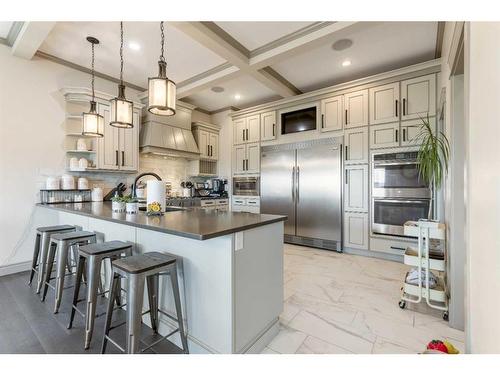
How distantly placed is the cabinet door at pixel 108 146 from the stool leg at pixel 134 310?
2826mm

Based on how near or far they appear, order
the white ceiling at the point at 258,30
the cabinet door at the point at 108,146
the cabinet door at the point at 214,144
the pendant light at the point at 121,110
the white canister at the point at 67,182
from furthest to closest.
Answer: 1. the cabinet door at the point at 214,144
2. the cabinet door at the point at 108,146
3. the white canister at the point at 67,182
4. the white ceiling at the point at 258,30
5. the pendant light at the point at 121,110

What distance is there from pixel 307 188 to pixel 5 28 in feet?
14.9

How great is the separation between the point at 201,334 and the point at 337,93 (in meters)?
3.95

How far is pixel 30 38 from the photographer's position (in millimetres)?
2656

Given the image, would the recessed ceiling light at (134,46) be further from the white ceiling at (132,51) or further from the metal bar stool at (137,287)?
the metal bar stool at (137,287)

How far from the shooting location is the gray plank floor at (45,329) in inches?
64.2

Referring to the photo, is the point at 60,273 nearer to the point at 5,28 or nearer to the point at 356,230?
the point at 5,28

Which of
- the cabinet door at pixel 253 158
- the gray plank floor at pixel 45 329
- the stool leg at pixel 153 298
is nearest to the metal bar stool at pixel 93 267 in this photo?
the gray plank floor at pixel 45 329

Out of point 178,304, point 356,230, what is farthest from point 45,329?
point 356,230

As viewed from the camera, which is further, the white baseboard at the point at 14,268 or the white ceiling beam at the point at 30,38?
the white baseboard at the point at 14,268

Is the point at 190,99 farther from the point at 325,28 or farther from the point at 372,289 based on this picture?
the point at 372,289
